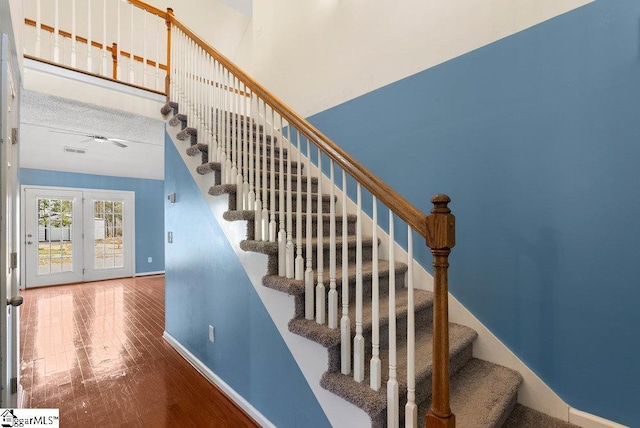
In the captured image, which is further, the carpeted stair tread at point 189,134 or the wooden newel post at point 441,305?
the carpeted stair tread at point 189,134

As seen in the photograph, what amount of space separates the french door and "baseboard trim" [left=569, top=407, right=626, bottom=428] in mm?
7690

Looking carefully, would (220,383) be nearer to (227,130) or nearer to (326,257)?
(326,257)

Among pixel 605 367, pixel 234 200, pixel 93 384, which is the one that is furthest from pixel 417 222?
pixel 93 384

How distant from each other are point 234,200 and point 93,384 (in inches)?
72.8

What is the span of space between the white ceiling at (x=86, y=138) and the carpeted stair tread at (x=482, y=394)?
12.0 feet

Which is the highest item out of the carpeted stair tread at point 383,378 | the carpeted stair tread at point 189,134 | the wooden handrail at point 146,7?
the wooden handrail at point 146,7

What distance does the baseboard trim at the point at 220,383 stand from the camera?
193cm

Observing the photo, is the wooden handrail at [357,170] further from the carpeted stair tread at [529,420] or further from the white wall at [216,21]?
the white wall at [216,21]

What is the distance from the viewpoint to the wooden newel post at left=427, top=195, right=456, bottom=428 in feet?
3.43

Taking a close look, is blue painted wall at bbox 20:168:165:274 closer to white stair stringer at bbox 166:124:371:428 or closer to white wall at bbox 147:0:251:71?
white wall at bbox 147:0:251:71

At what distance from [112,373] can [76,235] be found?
498 centimetres

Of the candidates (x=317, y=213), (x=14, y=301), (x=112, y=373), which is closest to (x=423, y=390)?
(x=317, y=213)

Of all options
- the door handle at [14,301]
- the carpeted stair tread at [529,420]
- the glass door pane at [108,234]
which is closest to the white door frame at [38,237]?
the glass door pane at [108,234]

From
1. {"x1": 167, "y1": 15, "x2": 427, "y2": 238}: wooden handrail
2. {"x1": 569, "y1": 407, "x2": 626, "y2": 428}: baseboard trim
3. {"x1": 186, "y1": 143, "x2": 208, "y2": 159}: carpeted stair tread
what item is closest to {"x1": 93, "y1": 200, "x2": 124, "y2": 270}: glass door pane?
{"x1": 186, "y1": 143, "x2": 208, "y2": 159}: carpeted stair tread
